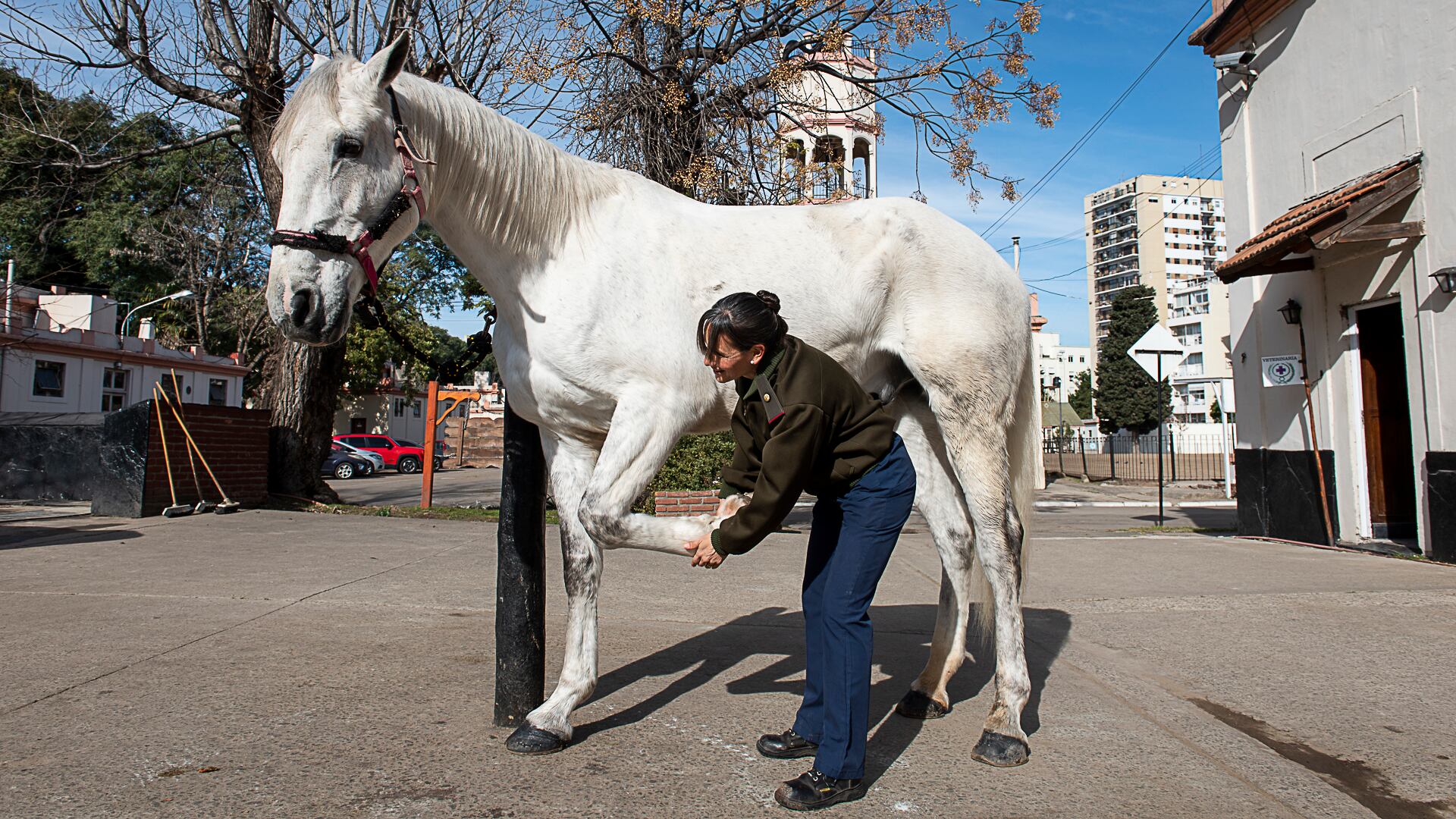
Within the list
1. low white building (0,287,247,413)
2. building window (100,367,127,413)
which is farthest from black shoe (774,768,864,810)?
building window (100,367,127,413)

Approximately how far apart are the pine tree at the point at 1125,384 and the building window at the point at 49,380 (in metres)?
49.0

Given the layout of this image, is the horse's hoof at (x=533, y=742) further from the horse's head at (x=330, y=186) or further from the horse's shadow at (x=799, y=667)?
the horse's head at (x=330, y=186)

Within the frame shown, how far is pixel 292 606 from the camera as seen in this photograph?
5.12m

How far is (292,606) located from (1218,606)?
6.03 metres

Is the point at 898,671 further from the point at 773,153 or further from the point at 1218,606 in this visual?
the point at 773,153

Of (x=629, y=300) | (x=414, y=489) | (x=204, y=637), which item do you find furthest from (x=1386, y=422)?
(x=414, y=489)

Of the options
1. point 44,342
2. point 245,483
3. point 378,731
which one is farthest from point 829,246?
point 44,342

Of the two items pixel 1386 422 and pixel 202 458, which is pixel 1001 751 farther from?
pixel 202 458

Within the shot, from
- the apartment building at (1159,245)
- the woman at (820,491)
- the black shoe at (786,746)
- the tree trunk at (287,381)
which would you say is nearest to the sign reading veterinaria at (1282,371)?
the woman at (820,491)

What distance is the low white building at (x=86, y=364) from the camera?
27.7 meters

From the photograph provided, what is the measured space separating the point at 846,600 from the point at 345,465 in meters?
29.7

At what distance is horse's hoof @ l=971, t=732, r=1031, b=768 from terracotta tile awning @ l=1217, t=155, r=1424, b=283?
7.27m

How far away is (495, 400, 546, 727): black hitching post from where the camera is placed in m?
3.12

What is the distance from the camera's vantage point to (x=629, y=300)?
299 cm
